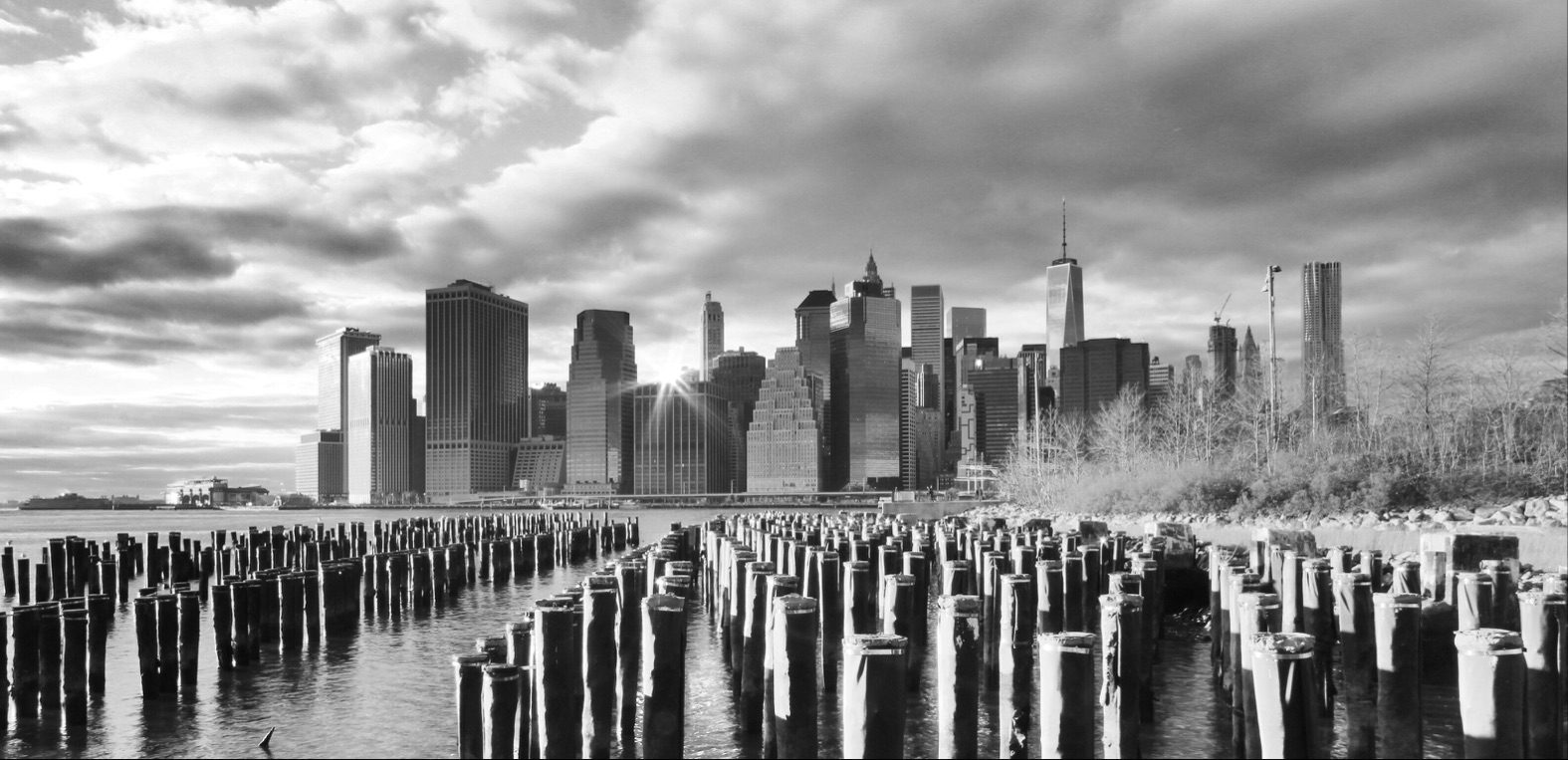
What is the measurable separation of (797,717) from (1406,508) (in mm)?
33792

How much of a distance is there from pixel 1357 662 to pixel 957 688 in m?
5.02

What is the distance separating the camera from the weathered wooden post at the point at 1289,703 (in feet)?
29.2

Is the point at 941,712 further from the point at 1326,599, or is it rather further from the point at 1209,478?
the point at 1209,478

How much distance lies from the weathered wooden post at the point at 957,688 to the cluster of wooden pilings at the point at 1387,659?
8.53 ft

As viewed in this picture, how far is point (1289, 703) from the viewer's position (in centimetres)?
892

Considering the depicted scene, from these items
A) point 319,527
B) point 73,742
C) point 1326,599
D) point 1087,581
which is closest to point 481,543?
point 319,527

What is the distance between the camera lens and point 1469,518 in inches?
1209

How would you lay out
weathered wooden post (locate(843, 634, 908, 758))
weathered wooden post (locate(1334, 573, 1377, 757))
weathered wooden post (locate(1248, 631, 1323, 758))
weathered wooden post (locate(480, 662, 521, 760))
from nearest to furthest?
weathered wooden post (locate(843, 634, 908, 758)) → weathered wooden post (locate(1248, 631, 1323, 758)) → weathered wooden post (locate(480, 662, 521, 760)) → weathered wooden post (locate(1334, 573, 1377, 757))

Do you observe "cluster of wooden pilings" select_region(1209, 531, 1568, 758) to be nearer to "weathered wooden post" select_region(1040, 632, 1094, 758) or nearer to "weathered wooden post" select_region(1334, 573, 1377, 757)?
"weathered wooden post" select_region(1334, 573, 1377, 757)

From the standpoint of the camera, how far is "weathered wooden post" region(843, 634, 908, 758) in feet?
28.8

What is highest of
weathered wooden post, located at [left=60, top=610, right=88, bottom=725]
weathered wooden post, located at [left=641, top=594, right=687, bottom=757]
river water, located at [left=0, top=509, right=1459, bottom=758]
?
weathered wooden post, located at [left=641, top=594, right=687, bottom=757]

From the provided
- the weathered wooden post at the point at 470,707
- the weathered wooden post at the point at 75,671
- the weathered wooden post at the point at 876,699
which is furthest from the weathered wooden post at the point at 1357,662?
the weathered wooden post at the point at 75,671

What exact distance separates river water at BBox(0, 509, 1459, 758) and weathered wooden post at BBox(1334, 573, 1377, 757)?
7.52 feet

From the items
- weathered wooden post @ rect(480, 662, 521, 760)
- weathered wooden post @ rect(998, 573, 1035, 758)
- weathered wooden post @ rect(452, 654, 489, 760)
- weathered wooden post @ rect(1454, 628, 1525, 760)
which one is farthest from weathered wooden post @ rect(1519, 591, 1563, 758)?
weathered wooden post @ rect(452, 654, 489, 760)
